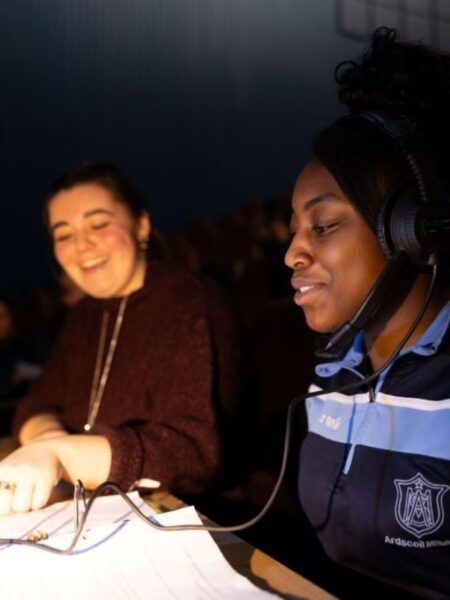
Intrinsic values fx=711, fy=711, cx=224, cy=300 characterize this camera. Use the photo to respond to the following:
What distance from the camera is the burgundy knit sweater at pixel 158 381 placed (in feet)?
3.03

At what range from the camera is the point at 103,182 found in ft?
4.03

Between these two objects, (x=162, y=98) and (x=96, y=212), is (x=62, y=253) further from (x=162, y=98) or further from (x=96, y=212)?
(x=162, y=98)

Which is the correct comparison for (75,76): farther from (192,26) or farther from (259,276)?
(259,276)

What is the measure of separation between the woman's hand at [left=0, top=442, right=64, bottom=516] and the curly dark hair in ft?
1.44

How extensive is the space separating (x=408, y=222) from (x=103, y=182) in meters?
0.71

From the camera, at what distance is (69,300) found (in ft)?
7.32

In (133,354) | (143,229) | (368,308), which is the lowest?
(133,354)

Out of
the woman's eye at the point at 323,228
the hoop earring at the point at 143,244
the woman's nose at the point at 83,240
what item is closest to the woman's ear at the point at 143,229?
the hoop earring at the point at 143,244

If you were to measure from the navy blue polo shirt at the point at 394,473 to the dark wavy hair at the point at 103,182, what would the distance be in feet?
1.92

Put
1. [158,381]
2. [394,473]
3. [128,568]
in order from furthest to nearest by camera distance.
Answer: [158,381] → [394,473] → [128,568]

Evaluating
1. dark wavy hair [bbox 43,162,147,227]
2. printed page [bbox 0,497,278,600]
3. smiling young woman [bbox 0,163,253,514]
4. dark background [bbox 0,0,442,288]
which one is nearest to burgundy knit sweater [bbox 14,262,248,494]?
smiling young woman [bbox 0,163,253,514]

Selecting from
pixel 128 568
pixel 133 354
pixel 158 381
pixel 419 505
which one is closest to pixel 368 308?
pixel 419 505

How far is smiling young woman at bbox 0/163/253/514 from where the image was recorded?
0.97 meters

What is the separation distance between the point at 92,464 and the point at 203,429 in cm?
19
